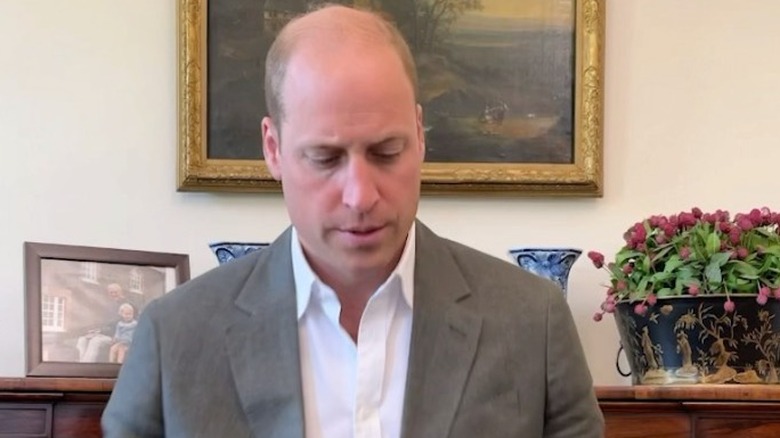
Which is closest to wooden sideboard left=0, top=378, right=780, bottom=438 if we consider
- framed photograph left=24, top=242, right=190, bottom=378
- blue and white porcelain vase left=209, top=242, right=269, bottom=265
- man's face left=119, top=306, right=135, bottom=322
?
framed photograph left=24, top=242, right=190, bottom=378

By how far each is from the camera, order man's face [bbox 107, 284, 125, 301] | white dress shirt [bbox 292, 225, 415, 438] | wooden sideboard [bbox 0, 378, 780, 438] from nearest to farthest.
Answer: white dress shirt [bbox 292, 225, 415, 438] → wooden sideboard [bbox 0, 378, 780, 438] → man's face [bbox 107, 284, 125, 301]

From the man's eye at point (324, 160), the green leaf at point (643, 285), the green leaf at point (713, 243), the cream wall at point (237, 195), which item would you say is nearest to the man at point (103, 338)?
the cream wall at point (237, 195)

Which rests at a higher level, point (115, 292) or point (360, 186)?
point (360, 186)

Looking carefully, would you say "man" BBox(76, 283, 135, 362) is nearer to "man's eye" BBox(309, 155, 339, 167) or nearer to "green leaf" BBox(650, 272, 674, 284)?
"man's eye" BBox(309, 155, 339, 167)

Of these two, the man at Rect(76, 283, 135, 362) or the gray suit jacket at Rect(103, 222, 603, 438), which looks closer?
the gray suit jacket at Rect(103, 222, 603, 438)

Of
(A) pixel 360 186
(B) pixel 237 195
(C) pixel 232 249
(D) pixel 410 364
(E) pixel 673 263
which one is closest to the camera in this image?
(A) pixel 360 186

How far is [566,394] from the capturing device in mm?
1238

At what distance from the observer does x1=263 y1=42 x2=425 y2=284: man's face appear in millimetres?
1109

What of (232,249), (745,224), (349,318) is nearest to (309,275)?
(349,318)

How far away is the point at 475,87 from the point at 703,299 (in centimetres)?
58

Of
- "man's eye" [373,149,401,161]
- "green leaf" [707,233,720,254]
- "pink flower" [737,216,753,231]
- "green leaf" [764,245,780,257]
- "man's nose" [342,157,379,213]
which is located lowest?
"green leaf" [764,245,780,257]

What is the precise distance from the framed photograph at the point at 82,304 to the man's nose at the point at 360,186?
2.39 ft

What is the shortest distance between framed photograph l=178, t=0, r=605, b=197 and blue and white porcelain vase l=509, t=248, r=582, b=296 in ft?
0.52

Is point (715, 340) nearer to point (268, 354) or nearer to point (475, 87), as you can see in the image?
point (475, 87)
